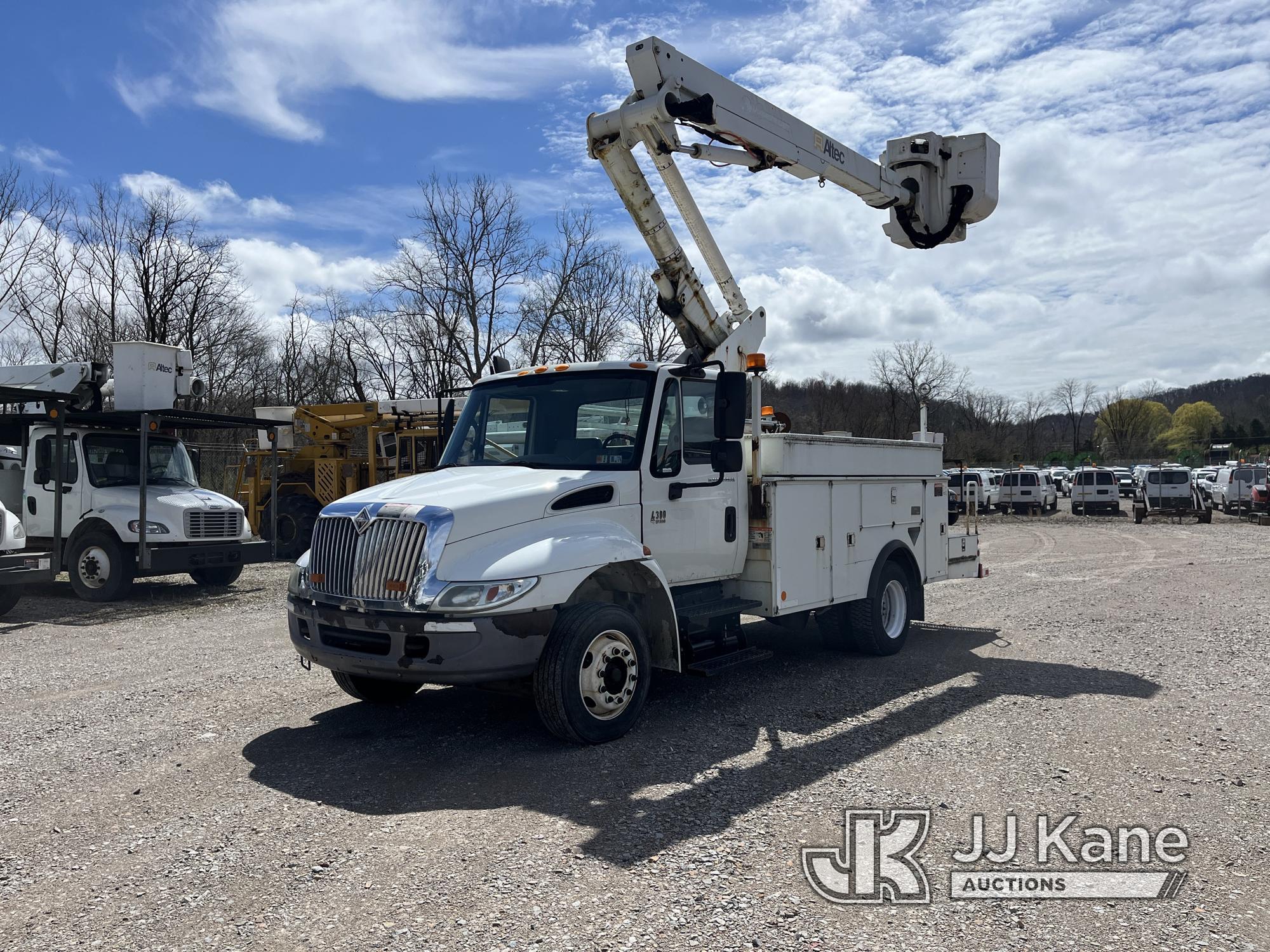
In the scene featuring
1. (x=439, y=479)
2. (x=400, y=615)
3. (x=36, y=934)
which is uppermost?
(x=439, y=479)

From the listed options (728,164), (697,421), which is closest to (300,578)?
(697,421)

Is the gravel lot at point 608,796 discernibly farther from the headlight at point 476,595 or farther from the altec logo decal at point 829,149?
the altec logo decal at point 829,149

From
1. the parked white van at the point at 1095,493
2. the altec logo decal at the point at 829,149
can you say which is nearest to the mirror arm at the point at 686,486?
the altec logo decal at the point at 829,149

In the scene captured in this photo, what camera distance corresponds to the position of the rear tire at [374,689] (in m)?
7.04

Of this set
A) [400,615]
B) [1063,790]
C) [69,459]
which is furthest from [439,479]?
[69,459]

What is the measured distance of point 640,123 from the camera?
807cm

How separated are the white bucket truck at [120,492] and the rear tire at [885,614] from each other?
376 inches

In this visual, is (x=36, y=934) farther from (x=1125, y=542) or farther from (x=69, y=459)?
(x=1125, y=542)

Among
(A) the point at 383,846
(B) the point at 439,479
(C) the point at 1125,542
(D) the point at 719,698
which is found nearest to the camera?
(A) the point at 383,846

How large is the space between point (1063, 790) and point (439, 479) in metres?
4.22

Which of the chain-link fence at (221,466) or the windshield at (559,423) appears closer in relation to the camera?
the windshield at (559,423)

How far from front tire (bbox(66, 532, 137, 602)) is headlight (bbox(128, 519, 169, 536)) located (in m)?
0.39

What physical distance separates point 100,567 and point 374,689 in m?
8.90

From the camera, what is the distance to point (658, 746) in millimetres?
6156
